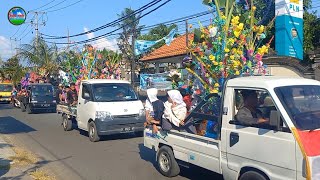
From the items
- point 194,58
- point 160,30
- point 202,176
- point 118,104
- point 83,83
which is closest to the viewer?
point 202,176

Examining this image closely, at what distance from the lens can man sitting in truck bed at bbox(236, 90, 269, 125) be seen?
5.48 metres

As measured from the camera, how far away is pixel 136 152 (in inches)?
412

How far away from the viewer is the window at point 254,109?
529 cm

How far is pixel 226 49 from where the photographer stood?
25.7ft

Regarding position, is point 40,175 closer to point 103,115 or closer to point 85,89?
point 103,115

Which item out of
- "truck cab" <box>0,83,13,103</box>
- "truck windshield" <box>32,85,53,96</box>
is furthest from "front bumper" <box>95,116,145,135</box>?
"truck cab" <box>0,83,13,103</box>

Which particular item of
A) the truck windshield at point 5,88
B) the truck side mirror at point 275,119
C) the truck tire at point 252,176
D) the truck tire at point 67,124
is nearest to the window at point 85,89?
the truck tire at point 67,124

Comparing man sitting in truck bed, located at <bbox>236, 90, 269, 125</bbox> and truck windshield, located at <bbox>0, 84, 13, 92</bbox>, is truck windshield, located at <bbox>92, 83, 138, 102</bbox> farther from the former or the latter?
truck windshield, located at <bbox>0, 84, 13, 92</bbox>

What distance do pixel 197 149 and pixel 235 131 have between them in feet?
3.73

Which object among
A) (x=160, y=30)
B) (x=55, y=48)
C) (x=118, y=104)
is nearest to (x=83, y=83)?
(x=118, y=104)

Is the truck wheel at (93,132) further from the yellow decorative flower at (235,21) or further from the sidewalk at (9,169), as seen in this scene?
the yellow decorative flower at (235,21)

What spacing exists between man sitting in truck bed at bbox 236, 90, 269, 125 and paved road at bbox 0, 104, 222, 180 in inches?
85.7

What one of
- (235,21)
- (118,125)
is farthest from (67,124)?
(235,21)

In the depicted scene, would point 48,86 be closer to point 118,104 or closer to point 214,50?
point 118,104
